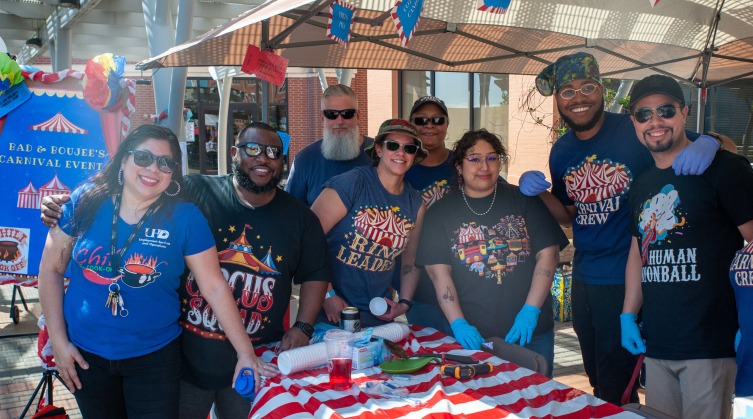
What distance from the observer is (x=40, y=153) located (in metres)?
3.74

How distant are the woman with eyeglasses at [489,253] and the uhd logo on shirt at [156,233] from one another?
3.97ft

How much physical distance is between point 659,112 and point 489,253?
0.96 metres

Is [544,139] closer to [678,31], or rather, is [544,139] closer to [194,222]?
[678,31]

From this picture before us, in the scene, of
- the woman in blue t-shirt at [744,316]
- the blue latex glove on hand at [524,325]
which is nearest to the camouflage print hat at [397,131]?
the blue latex glove on hand at [524,325]

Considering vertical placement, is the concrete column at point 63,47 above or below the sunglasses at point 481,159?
above

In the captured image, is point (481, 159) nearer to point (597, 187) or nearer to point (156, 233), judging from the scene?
point (597, 187)

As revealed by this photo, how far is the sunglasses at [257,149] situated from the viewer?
281cm

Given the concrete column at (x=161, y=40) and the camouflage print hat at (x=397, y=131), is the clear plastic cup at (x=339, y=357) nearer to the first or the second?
the camouflage print hat at (x=397, y=131)

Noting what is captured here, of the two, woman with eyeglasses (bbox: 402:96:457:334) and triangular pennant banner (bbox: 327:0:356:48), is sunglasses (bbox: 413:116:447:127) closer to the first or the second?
woman with eyeglasses (bbox: 402:96:457:334)

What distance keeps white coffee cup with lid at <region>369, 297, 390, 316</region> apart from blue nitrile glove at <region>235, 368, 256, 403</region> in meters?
0.67

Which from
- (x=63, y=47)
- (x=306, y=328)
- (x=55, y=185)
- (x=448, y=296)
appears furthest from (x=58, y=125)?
(x=63, y=47)

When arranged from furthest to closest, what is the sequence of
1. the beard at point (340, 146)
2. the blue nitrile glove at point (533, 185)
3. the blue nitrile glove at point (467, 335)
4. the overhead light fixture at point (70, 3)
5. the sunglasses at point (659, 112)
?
the overhead light fixture at point (70, 3), the beard at point (340, 146), the blue nitrile glove at point (533, 185), the blue nitrile glove at point (467, 335), the sunglasses at point (659, 112)

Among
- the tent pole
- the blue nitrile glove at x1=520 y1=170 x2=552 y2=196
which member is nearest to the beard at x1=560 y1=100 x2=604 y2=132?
the blue nitrile glove at x1=520 y1=170 x2=552 y2=196

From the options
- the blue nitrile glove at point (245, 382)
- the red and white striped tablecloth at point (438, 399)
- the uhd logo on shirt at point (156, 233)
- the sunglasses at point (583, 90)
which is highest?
the sunglasses at point (583, 90)
